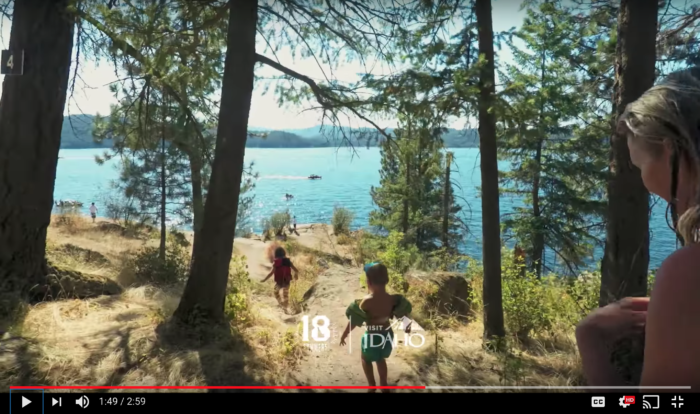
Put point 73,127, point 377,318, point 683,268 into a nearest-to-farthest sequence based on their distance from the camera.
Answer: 1. point 683,268
2. point 377,318
3. point 73,127

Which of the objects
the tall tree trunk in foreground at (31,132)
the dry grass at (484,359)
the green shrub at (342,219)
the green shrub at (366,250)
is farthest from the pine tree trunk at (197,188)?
the green shrub at (342,219)

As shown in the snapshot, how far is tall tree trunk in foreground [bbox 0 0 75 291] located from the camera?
413 centimetres

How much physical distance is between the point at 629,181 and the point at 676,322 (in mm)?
2670

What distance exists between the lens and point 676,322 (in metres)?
0.56

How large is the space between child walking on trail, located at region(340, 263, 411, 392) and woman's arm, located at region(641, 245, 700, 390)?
6.08ft

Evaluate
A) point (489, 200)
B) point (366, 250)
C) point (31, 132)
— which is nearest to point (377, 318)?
point (489, 200)

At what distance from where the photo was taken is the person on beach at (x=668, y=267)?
1.81ft

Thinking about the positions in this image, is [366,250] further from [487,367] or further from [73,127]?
[487,367]

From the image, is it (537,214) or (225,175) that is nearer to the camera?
(225,175)

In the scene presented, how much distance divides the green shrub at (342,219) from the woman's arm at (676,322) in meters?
16.7
